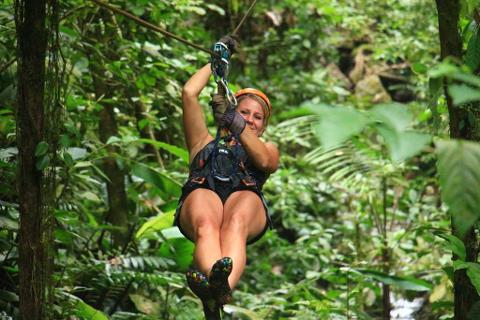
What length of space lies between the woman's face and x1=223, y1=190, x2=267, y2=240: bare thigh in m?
0.43

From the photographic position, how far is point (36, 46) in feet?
8.77

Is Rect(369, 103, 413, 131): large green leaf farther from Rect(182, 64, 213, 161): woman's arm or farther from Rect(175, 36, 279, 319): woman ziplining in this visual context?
Rect(182, 64, 213, 161): woman's arm

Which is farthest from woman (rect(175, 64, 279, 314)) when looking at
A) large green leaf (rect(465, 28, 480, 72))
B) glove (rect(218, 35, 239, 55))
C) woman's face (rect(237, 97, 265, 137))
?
large green leaf (rect(465, 28, 480, 72))

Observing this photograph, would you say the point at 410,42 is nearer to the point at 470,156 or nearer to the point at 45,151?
the point at 45,151

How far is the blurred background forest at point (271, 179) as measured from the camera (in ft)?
Answer: 7.45

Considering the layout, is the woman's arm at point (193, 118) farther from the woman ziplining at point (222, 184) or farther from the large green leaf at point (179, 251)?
the large green leaf at point (179, 251)

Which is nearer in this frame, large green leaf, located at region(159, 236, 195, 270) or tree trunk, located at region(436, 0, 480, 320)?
tree trunk, located at region(436, 0, 480, 320)

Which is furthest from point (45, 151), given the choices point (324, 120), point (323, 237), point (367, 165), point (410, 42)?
point (410, 42)

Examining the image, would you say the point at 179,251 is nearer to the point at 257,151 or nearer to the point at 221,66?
the point at 257,151

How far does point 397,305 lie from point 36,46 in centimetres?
515

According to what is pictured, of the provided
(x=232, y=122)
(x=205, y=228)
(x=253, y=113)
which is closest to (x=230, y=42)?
(x=253, y=113)

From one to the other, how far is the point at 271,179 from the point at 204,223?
142 inches

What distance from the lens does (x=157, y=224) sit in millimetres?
4801

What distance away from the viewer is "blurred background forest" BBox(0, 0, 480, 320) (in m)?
2.27
